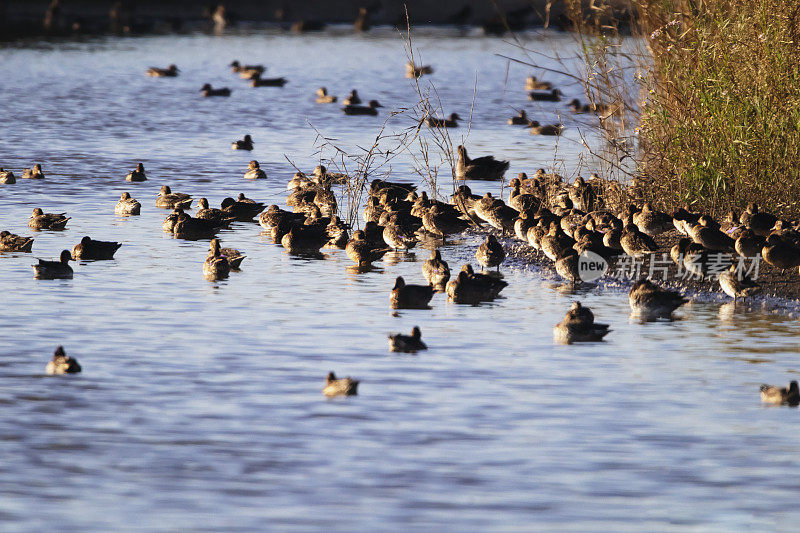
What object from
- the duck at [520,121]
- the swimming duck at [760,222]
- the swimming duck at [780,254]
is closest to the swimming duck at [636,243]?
the swimming duck at [760,222]

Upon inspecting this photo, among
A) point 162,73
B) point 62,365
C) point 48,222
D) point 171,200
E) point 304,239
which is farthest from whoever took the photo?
point 162,73

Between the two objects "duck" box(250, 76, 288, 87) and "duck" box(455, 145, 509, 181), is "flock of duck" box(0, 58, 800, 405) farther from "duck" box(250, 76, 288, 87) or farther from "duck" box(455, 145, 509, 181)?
"duck" box(250, 76, 288, 87)

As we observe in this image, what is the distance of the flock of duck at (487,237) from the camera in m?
13.8

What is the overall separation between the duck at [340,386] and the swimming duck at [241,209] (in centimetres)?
1016

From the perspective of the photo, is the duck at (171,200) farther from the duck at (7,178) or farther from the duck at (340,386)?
the duck at (340,386)

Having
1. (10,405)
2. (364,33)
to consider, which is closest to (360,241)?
(10,405)

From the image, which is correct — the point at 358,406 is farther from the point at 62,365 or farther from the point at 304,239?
the point at 304,239

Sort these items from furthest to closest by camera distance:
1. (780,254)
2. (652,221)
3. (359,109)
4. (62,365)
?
1. (359,109)
2. (652,221)
3. (780,254)
4. (62,365)

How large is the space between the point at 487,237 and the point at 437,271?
324 cm

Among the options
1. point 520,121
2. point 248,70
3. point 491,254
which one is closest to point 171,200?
point 491,254

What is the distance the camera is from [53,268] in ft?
51.2

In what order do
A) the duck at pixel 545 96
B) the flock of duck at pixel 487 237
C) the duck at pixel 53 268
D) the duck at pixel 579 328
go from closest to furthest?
the duck at pixel 579 328 → the flock of duck at pixel 487 237 → the duck at pixel 53 268 → the duck at pixel 545 96

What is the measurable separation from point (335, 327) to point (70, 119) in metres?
26.5

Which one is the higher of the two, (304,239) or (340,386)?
(304,239)
